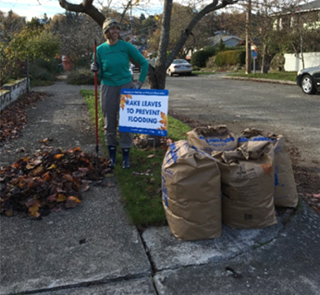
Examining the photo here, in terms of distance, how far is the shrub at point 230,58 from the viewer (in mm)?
33906

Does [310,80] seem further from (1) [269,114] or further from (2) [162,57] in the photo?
(2) [162,57]

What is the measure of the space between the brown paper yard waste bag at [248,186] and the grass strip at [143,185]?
726mm

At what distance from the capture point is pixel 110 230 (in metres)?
3.49

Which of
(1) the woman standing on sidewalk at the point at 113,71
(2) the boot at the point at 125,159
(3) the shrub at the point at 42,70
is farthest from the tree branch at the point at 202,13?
(3) the shrub at the point at 42,70

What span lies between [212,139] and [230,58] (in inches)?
1303

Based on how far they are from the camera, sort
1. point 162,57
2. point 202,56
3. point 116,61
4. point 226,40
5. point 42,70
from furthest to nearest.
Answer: point 226,40 → point 202,56 → point 42,70 → point 162,57 → point 116,61

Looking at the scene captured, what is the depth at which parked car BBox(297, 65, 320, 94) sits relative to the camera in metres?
13.0

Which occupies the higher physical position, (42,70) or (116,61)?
(42,70)

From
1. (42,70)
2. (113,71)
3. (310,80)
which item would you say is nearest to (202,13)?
(113,71)

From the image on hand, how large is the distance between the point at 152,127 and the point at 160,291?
8.48ft

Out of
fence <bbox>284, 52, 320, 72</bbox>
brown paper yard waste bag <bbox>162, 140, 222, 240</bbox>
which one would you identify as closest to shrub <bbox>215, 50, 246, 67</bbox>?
fence <bbox>284, 52, 320, 72</bbox>

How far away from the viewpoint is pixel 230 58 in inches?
1387

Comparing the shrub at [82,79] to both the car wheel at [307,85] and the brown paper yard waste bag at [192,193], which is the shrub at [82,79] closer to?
the car wheel at [307,85]

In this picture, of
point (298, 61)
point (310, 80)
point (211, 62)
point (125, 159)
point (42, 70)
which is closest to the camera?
point (125, 159)
